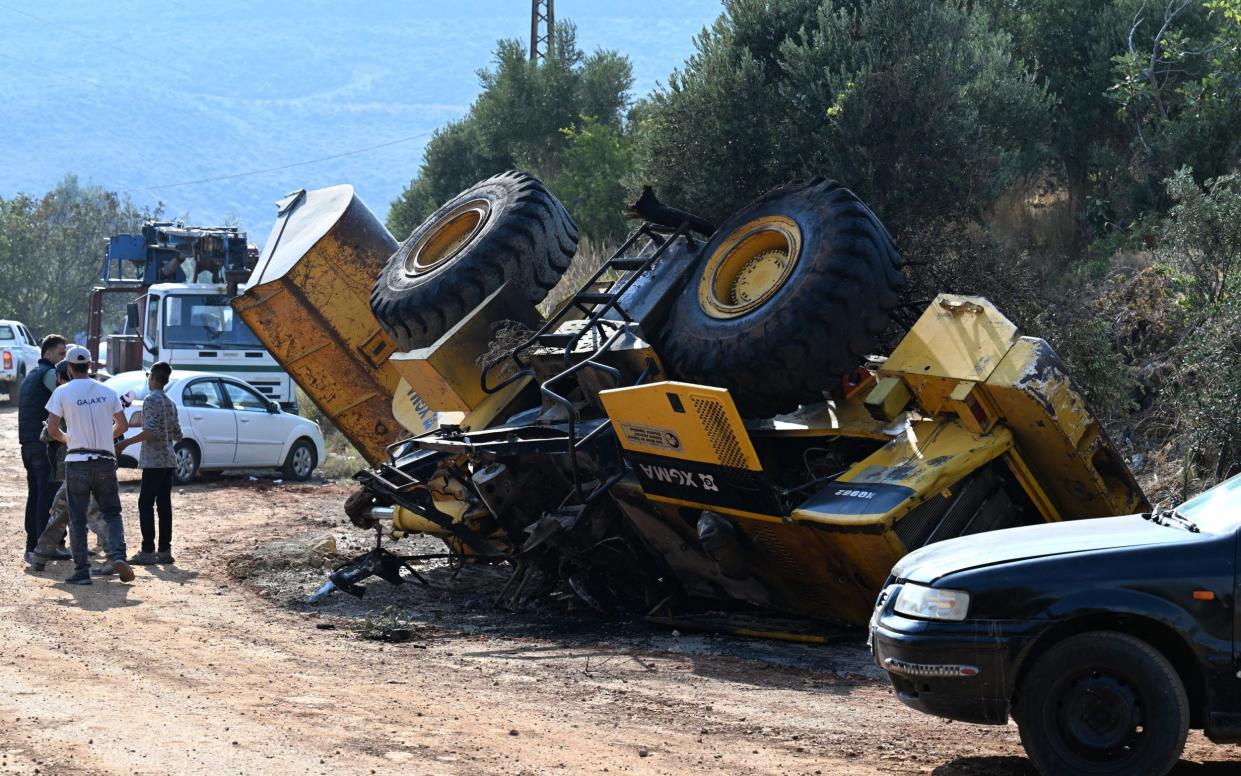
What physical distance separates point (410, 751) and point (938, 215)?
11.5 m

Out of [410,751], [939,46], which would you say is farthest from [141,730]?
[939,46]

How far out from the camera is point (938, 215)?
52.0ft

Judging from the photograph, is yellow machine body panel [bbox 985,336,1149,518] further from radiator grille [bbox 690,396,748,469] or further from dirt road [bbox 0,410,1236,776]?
dirt road [bbox 0,410,1236,776]

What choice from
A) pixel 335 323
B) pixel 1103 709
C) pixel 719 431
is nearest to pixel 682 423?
pixel 719 431

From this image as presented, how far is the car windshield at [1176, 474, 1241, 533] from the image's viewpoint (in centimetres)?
539

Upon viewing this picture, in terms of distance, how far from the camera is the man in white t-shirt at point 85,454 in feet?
34.0

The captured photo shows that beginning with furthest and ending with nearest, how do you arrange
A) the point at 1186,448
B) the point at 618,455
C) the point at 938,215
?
the point at 938,215 < the point at 1186,448 < the point at 618,455

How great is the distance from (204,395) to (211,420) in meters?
0.38

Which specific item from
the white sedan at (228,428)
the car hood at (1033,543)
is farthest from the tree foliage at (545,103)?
the car hood at (1033,543)

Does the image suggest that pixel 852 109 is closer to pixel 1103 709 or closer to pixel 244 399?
pixel 244 399

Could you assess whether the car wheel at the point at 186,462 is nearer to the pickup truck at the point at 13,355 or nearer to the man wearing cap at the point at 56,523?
the man wearing cap at the point at 56,523

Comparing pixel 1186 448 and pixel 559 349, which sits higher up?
pixel 559 349

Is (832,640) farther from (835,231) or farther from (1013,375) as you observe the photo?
(835,231)

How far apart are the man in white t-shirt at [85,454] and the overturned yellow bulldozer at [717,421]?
1.72m
